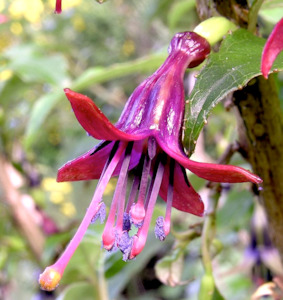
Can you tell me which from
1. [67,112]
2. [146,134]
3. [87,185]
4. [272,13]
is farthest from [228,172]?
[67,112]

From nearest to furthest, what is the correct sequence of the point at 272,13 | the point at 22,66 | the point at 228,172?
the point at 228,172 → the point at 272,13 → the point at 22,66

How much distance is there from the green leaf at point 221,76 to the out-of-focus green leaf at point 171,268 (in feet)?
0.53

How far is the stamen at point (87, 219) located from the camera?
0.23 metres

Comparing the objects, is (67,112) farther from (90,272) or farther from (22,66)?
(90,272)

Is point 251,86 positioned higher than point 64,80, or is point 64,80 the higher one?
point 251,86

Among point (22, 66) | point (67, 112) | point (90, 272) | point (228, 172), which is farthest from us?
point (67, 112)

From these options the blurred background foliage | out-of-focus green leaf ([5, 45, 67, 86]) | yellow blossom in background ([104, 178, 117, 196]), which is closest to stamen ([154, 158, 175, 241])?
the blurred background foliage

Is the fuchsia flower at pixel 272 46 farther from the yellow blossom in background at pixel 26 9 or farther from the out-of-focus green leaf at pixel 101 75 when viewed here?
the yellow blossom in background at pixel 26 9

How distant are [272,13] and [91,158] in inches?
11.8

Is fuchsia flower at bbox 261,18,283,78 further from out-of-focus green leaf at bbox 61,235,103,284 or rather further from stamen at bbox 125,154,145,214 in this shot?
out-of-focus green leaf at bbox 61,235,103,284

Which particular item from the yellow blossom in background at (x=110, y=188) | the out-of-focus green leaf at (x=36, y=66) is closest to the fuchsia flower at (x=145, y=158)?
the out-of-focus green leaf at (x=36, y=66)

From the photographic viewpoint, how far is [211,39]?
0.30 meters

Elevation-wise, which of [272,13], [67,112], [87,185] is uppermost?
[272,13]

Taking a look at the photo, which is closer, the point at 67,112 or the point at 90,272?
the point at 90,272
